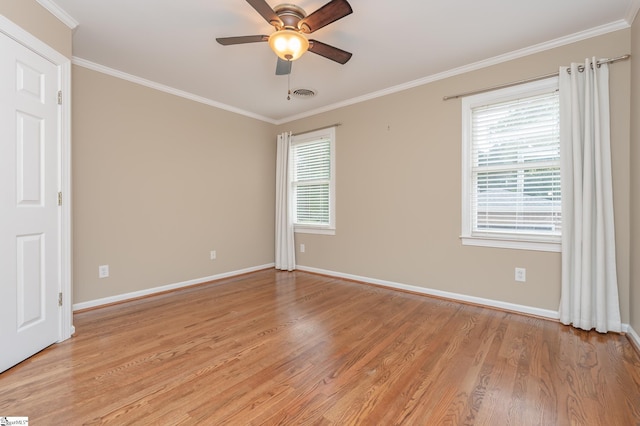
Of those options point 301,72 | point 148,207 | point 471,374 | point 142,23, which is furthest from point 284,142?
point 471,374

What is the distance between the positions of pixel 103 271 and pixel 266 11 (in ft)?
10.0

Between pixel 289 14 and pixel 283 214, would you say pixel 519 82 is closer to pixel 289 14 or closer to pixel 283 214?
pixel 289 14

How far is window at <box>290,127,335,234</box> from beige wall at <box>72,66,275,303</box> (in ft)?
1.84

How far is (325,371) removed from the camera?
1.91 metres

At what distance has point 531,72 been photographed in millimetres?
2807

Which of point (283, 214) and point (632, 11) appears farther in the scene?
point (283, 214)

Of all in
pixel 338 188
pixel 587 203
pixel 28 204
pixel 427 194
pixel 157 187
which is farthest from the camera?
pixel 338 188

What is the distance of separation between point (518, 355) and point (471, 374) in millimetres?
511

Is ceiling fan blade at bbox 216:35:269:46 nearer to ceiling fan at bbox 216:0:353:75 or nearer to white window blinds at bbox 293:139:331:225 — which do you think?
ceiling fan at bbox 216:0:353:75

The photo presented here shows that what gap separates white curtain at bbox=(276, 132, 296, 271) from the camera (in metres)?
4.75

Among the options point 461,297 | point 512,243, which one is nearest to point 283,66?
point 512,243

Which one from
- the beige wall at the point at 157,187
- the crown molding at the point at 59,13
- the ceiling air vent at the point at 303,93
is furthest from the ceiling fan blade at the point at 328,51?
the beige wall at the point at 157,187

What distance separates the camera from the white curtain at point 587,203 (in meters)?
2.40

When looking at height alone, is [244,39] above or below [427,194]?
above
